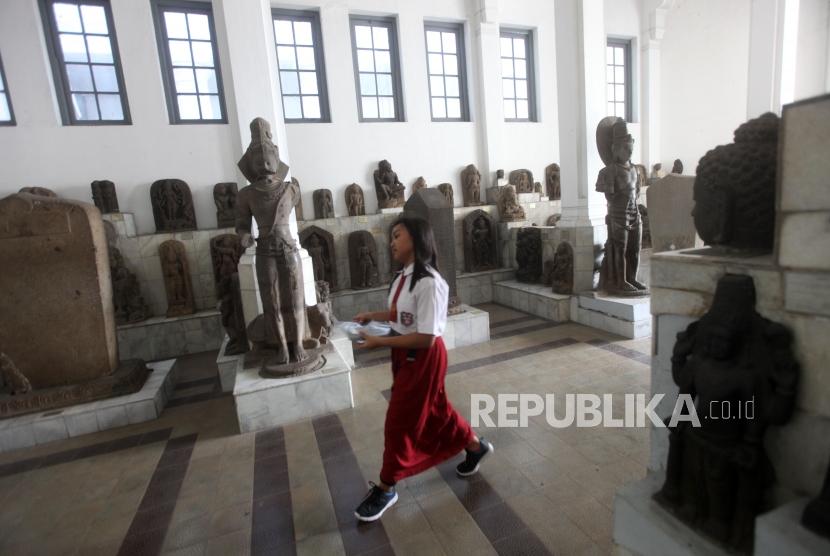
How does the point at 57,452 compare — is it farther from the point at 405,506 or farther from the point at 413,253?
the point at 413,253

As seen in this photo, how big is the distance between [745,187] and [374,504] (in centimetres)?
228

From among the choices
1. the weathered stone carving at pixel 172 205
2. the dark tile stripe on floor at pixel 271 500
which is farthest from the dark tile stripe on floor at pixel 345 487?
the weathered stone carving at pixel 172 205

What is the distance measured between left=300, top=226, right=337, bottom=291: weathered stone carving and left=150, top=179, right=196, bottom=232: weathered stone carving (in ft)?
5.86

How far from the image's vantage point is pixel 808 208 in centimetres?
125

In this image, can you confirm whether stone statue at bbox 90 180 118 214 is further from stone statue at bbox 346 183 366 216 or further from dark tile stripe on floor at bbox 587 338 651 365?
dark tile stripe on floor at bbox 587 338 651 365

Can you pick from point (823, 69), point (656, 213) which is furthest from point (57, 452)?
point (823, 69)

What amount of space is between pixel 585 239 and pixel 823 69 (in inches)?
388

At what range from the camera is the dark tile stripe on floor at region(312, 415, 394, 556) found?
223 cm

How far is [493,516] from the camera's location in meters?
2.34

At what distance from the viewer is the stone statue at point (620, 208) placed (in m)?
5.32

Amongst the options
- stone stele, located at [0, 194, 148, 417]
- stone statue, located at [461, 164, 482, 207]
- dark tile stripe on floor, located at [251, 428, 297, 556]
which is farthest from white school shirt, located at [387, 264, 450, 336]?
stone statue, located at [461, 164, 482, 207]

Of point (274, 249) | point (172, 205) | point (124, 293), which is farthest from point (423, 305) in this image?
point (172, 205)

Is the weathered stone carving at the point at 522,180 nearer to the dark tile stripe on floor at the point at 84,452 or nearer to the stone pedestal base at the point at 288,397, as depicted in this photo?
the stone pedestal base at the point at 288,397

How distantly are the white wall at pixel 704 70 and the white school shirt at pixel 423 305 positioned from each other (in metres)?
11.0
